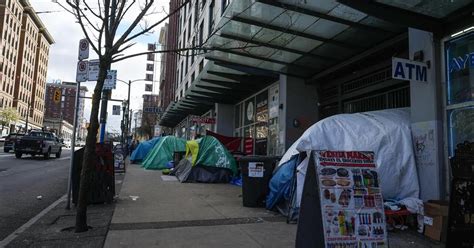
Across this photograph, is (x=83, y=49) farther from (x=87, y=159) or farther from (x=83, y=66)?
(x=87, y=159)

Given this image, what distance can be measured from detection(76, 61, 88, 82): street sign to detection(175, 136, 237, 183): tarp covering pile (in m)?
6.30

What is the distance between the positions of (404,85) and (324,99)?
14.9ft

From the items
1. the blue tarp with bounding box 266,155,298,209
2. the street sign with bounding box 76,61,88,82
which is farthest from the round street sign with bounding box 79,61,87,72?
the blue tarp with bounding box 266,155,298,209

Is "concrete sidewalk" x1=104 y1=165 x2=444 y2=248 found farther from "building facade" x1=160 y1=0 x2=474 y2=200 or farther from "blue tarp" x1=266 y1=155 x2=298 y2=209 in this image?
"building facade" x1=160 y1=0 x2=474 y2=200

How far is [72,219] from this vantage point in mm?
7559

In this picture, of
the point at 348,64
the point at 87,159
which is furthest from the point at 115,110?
the point at 87,159

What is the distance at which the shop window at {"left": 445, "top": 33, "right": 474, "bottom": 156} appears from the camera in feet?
23.5

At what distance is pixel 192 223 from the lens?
7.14 m

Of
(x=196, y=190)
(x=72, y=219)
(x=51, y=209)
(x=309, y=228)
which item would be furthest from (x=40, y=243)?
(x=196, y=190)

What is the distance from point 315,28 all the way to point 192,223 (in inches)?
236

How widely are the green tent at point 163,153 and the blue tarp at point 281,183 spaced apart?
13.0 metres

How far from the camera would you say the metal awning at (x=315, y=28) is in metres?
7.73

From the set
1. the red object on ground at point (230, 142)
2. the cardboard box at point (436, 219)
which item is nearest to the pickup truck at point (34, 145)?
the red object on ground at point (230, 142)

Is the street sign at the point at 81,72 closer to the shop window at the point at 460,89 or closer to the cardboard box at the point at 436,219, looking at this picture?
the cardboard box at the point at 436,219
